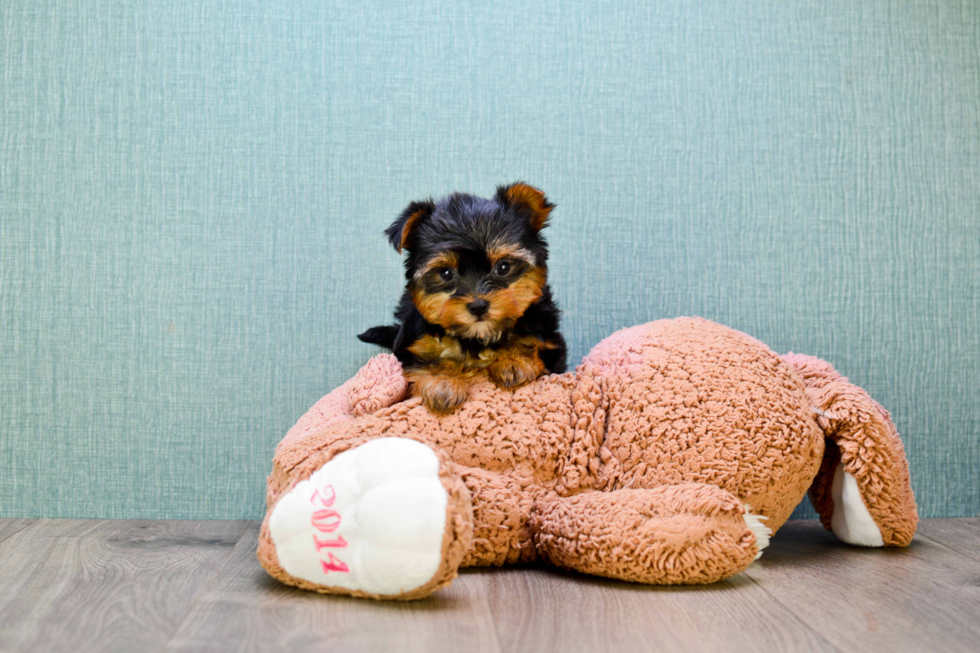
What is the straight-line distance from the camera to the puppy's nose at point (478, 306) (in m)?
1.76

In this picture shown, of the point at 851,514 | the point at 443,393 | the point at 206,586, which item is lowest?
the point at 206,586

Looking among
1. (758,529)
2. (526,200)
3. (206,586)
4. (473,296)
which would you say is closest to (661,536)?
(758,529)

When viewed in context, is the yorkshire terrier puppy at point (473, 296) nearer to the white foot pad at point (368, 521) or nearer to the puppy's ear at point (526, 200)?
the puppy's ear at point (526, 200)

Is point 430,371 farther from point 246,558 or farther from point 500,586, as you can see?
point 246,558

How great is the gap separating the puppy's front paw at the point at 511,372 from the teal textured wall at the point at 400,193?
62 cm

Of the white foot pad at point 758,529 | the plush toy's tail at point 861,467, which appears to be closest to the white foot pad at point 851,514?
the plush toy's tail at point 861,467

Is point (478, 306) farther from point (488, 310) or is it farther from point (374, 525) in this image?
point (374, 525)

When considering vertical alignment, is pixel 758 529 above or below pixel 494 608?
above

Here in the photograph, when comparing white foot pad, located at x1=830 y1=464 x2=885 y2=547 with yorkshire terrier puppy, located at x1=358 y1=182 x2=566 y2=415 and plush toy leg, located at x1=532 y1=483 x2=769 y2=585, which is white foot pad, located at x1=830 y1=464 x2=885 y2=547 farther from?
yorkshire terrier puppy, located at x1=358 y1=182 x2=566 y2=415

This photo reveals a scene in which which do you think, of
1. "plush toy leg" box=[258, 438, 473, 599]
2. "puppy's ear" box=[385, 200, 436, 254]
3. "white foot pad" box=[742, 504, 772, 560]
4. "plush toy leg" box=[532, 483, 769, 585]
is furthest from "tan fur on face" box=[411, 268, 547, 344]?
"white foot pad" box=[742, 504, 772, 560]

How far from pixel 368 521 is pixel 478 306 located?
1.82 ft

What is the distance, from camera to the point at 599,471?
6.20 feet

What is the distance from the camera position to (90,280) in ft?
8.04

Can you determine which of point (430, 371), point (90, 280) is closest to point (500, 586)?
point (430, 371)
